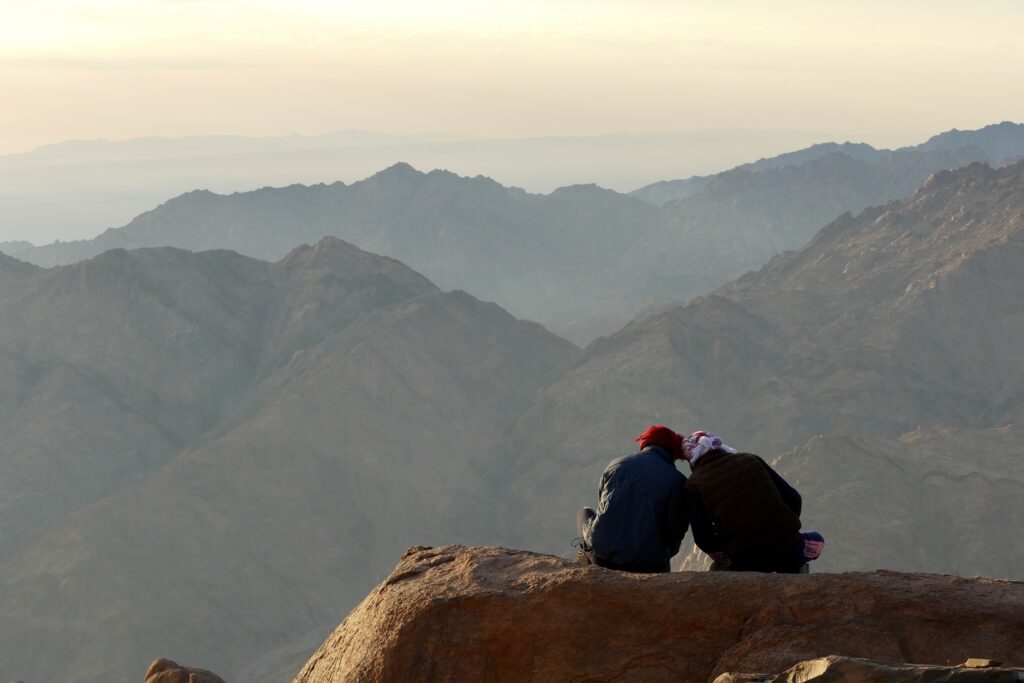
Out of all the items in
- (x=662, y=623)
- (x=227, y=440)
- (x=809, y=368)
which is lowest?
(x=809, y=368)

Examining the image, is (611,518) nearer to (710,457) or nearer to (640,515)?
(640,515)

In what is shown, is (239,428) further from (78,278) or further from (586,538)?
(586,538)

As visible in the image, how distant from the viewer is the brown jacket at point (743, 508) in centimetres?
934

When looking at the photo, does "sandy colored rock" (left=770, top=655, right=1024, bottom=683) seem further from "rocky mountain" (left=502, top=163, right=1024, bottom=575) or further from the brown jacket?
"rocky mountain" (left=502, top=163, right=1024, bottom=575)

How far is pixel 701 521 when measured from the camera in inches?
377

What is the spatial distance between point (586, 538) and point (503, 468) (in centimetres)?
9272

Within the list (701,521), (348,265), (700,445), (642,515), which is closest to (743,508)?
(701,521)

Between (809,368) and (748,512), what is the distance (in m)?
104

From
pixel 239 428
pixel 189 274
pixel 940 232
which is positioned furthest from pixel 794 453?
pixel 189 274

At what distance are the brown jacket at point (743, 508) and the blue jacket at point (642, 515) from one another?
0.21m

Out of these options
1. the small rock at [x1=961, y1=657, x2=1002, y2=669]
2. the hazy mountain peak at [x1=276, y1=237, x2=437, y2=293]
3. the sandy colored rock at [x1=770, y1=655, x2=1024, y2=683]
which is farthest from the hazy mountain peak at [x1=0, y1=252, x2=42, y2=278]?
the small rock at [x1=961, y1=657, x2=1002, y2=669]

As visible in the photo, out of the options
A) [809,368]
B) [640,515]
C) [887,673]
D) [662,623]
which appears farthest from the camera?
[809,368]

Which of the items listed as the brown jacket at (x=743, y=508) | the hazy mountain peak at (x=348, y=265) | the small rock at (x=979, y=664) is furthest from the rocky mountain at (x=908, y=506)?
the hazy mountain peak at (x=348, y=265)

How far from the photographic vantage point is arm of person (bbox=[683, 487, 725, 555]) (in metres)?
9.58
